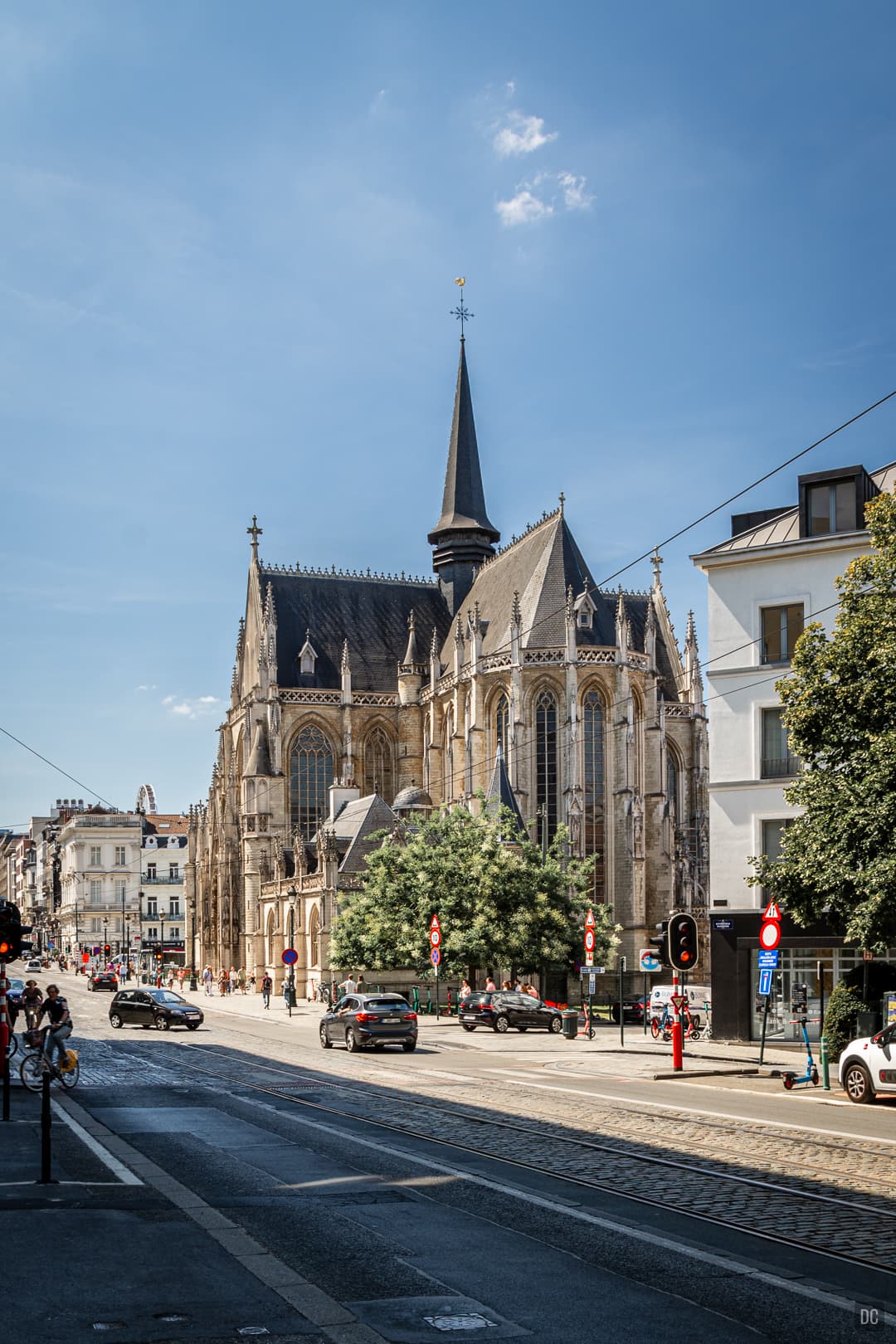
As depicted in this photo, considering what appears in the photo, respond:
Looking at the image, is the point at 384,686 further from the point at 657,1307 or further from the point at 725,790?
the point at 657,1307

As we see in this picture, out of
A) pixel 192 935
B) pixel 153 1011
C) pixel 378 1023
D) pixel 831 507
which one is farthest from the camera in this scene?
pixel 192 935

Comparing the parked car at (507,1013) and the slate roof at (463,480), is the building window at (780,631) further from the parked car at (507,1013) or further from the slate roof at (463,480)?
the slate roof at (463,480)

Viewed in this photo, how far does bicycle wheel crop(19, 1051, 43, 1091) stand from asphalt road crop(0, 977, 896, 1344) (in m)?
3.87

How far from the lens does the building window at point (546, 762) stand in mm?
Answer: 66125

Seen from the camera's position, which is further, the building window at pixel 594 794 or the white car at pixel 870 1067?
the building window at pixel 594 794

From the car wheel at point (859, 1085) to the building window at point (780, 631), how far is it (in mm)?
13675

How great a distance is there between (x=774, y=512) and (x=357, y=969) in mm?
24437

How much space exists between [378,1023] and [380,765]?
51.0m

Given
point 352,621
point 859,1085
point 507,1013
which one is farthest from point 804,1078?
point 352,621

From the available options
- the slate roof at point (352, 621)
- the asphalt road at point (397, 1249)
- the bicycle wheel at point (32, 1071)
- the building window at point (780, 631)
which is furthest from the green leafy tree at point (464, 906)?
the slate roof at point (352, 621)

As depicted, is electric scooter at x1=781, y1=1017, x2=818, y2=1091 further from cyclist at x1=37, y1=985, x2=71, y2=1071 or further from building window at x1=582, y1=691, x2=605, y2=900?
building window at x1=582, y1=691, x2=605, y2=900

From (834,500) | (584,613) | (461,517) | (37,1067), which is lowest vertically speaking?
(37,1067)

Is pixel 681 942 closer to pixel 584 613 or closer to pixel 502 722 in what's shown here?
pixel 502 722

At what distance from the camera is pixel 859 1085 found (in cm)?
2044
